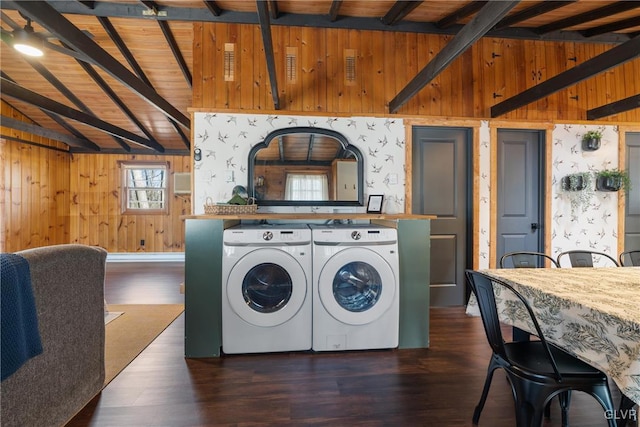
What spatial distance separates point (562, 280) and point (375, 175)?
2.03 metres

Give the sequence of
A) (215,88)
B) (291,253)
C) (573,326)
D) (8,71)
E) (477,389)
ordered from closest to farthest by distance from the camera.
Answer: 1. (573,326)
2. (477,389)
3. (291,253)
4. (215,88)
5. (8,71)

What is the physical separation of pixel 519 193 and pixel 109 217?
7.29 meters

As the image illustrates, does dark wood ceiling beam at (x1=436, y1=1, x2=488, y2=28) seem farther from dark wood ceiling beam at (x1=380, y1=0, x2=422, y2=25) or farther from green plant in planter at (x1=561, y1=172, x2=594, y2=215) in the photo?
green plant in planter at (x1=561, y1=172, x2=594, y2=215)

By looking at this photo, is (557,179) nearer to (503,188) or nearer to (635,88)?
(503,188)

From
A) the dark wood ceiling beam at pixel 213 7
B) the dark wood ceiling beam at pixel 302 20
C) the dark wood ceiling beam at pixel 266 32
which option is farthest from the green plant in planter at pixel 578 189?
the dark wood ceiling beam at pixel 213 7

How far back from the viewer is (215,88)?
324 cm

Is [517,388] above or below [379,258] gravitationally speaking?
below

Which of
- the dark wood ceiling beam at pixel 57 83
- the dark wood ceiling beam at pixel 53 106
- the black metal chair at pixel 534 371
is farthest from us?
the dark wood ceiling beam at pixel 57 83

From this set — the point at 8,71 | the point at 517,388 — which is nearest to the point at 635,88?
the point at 517,388

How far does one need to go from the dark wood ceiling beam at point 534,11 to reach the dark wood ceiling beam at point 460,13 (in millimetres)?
457

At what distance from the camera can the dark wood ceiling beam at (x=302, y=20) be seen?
10.3 ft

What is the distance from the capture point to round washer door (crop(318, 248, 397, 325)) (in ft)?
7.44

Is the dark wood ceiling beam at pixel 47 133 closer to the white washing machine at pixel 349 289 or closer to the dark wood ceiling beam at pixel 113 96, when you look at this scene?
the dark wood ceiling beam at pixel 113 96

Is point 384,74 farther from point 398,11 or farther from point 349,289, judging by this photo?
point 349,289
